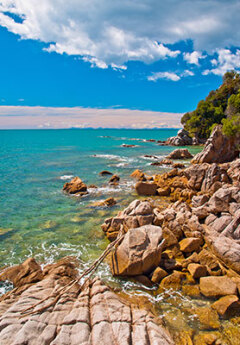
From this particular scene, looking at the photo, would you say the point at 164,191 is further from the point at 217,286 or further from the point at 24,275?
the point at 24,275

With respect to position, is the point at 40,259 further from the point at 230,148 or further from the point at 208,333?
the point at 230,148

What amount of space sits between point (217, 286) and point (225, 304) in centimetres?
91

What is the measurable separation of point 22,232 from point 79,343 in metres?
12.9

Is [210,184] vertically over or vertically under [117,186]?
over

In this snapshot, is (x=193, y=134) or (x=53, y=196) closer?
(x=53, y=196)

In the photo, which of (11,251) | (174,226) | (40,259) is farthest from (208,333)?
(11,251)

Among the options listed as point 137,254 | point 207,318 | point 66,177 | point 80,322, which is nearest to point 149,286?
point 137,254

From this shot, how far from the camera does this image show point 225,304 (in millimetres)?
8562

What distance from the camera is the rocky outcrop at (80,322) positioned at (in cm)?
605

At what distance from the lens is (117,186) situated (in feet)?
97.0

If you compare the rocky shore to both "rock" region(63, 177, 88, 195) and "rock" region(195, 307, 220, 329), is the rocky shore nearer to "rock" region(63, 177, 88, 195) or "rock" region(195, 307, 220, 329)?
"rock" region(195, 307, 220, 329)

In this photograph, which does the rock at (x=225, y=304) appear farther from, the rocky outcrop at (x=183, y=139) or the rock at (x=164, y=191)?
the rocky outcrop at (x=183, y=139)

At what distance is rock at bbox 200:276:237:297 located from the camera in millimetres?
9234

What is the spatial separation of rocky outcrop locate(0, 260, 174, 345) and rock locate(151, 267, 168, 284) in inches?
114
